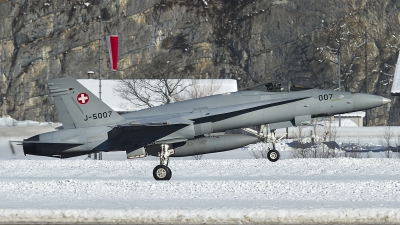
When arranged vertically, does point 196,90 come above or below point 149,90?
below

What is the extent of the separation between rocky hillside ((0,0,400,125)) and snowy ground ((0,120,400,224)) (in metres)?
41.1

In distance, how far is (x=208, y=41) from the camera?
220ft

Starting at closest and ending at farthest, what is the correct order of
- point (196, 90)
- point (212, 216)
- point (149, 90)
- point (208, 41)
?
point (212, 216)
point (196, 90)
point (149, 90)
point (208, 41)

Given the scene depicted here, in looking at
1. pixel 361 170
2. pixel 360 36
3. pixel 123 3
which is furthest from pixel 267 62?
pixel 361 170

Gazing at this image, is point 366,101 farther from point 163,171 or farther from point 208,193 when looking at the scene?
point 163,171

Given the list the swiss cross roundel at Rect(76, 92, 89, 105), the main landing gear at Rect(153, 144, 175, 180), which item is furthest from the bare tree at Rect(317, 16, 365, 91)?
the swiss cross roundel at Rect(76, 92, 89, 105)

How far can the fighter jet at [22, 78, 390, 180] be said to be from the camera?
17.0 meters

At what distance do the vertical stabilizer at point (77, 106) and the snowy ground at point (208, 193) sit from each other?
1705mm

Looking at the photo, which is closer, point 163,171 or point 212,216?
point 212,216

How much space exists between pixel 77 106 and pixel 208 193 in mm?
4890

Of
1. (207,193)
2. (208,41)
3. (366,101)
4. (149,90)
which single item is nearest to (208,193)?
(207,193)

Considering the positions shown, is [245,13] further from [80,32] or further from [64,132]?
[64,132]

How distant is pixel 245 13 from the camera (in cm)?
6888

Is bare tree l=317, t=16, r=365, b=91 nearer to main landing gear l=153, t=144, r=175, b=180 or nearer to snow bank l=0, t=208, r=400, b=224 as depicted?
main landing gear l=153, t=144, r=175, b=180
